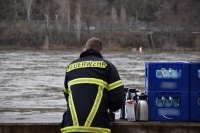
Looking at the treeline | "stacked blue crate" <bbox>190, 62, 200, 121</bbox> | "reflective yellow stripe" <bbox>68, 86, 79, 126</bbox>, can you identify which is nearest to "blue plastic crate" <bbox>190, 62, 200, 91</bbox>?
"stacked blue crate" <bbox>190, 62, 200, 121</bbox>

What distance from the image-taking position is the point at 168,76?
6.07 metres

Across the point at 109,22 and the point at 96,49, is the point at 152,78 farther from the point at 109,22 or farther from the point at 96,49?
the point at 109,22

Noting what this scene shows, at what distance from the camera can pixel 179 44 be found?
7238cm

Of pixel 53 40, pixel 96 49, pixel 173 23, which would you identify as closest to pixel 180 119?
pixel 96 49

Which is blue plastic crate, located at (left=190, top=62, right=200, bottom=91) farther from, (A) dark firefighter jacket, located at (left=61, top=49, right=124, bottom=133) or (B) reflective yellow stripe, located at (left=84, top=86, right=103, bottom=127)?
(B) reflective yellow stripe, located at (left=84, top=86, right=103, bottom=127)

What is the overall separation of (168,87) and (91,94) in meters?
1.60

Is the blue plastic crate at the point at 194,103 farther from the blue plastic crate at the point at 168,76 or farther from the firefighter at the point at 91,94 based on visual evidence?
the firefighter at the point at 91,94

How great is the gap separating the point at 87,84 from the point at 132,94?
1628mm

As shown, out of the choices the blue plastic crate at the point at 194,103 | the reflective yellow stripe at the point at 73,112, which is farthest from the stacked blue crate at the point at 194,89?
the reflective yellow stripe at the point at 73,112

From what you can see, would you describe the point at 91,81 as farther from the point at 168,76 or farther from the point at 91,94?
the point at 168,76

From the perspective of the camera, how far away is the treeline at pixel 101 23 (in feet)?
232

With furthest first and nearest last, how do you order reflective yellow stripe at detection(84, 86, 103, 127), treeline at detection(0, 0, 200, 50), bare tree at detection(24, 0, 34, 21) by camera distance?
1. bare tree at detection(24, 0, 34, 21)
2. treeline at detection(0, 0, 200, 50)
3. reflective yellow stripe at detection(84, 86, 103, 127)

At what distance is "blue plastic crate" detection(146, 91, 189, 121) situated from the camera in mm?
6066

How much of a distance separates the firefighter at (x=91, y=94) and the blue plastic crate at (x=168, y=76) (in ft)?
4.15
